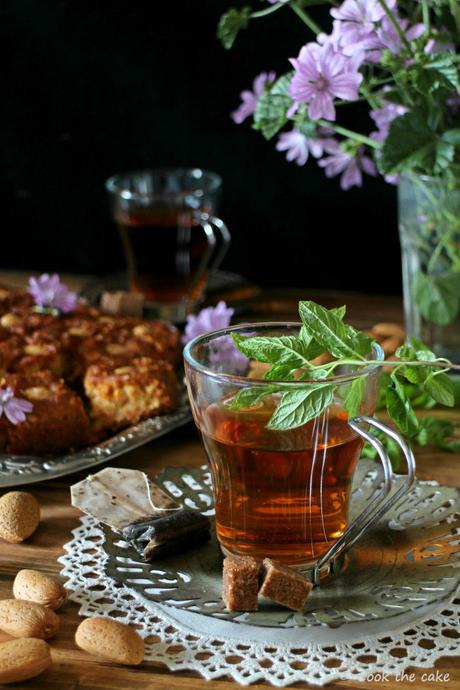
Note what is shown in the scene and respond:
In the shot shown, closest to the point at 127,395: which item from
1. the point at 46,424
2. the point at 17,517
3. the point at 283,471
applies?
the point at 46,424

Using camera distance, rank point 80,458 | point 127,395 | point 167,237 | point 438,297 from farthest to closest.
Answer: point 167,237 → point 438,297 → point 127,395 → point 80,458

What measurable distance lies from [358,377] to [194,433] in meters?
0.50

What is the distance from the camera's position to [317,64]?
1.27m

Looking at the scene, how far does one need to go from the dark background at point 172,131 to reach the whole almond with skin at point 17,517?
41.2 inches

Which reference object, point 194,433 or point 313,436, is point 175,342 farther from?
point 313,436

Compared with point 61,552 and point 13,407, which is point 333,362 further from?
point 13,407

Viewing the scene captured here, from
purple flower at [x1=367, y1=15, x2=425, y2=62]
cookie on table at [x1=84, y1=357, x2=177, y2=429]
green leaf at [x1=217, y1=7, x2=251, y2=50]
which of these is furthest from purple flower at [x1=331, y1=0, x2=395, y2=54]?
cookie on table at [x1=84, y1=357, x2=177, y2=429]

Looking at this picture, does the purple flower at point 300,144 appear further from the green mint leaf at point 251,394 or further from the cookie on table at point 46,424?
the green mint leaf at point 251,394

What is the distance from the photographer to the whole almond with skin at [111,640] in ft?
2.82

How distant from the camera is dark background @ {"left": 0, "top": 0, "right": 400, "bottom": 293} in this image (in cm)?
195

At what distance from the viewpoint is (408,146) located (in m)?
1.35

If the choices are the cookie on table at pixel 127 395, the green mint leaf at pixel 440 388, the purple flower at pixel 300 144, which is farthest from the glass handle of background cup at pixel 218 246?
the green mint leaf at pixel 440 388

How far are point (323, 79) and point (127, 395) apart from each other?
46cm

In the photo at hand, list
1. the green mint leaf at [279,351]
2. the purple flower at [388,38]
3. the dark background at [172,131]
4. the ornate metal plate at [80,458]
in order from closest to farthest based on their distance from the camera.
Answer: the green mint leaf at [279,351]
the ornate metal plate at [80,458]
the purple flower at [388,38]
the dark background at [172,131]
